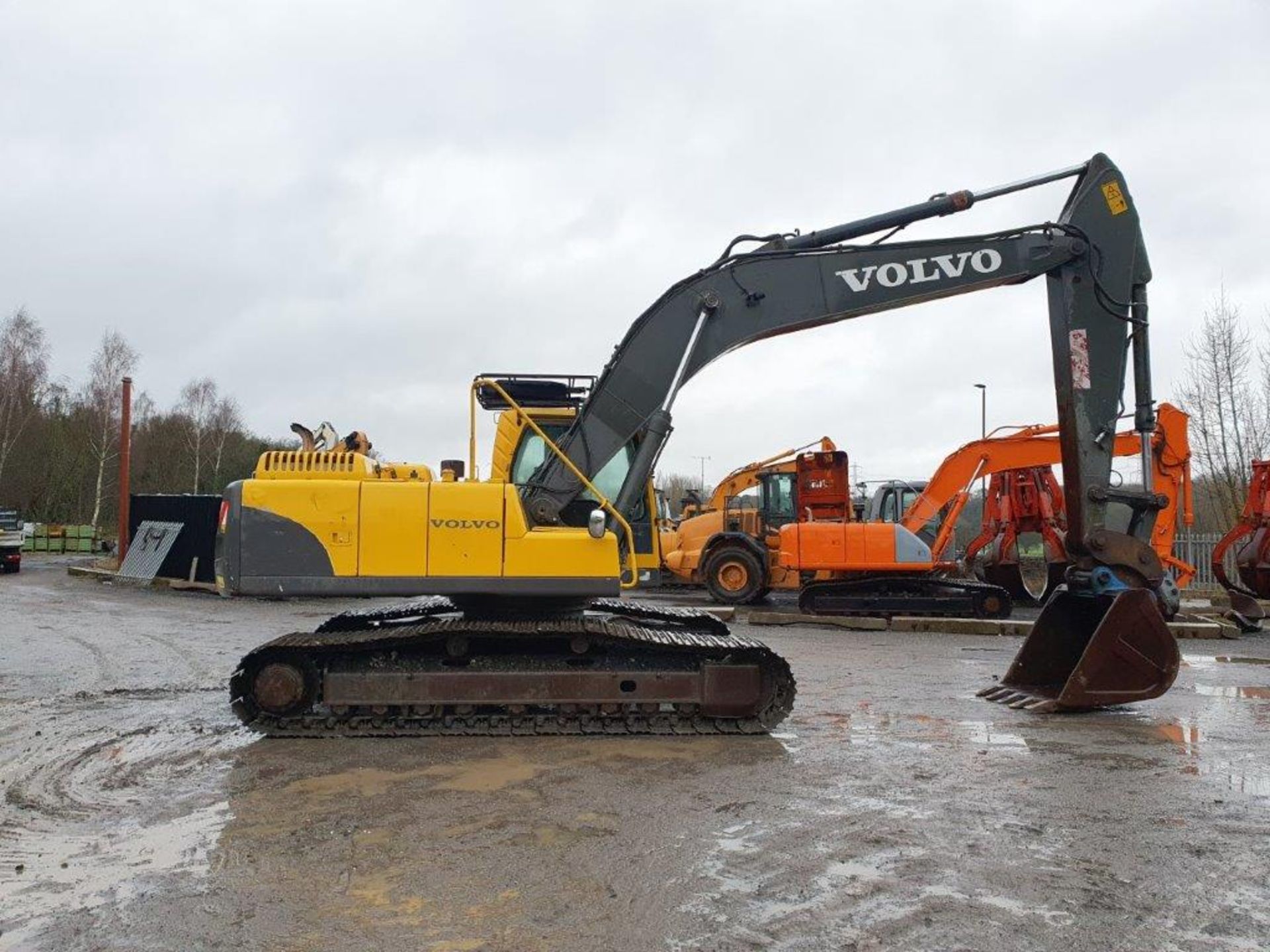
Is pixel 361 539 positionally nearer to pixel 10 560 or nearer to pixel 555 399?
pixel 555 399

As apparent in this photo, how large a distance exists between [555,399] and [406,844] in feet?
13.1


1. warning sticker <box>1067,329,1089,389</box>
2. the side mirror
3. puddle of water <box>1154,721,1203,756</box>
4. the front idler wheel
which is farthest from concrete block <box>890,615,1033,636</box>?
the front idler wheel

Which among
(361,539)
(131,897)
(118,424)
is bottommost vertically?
(131,897)

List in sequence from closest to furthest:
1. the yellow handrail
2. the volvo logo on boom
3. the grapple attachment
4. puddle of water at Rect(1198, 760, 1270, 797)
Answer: puddle of water at Rect(1198, 760, 1270, 797) → the yellow handrail → the volvo logo on boom → the grapple attachment

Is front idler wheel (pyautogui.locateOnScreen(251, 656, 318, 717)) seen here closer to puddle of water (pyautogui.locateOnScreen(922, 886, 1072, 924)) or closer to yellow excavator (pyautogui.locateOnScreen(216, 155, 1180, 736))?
yellow excavator (pyautogui.locateOnScreen(216, 155, 1180, 736))

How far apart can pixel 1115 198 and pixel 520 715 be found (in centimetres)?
631

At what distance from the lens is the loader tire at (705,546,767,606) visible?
1730 centimetres

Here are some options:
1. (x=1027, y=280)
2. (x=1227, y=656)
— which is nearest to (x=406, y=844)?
(x=1027, y=280)

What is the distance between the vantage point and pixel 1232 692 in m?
8.74

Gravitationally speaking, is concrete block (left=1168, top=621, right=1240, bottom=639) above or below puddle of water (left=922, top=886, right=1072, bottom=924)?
above

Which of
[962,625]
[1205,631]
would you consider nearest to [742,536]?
[962,625]

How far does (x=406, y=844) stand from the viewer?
436 centimetres

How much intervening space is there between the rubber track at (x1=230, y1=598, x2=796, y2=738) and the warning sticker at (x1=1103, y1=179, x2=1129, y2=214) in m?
Answer: 4.69

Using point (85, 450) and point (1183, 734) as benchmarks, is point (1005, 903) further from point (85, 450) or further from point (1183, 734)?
point (85, 450)
